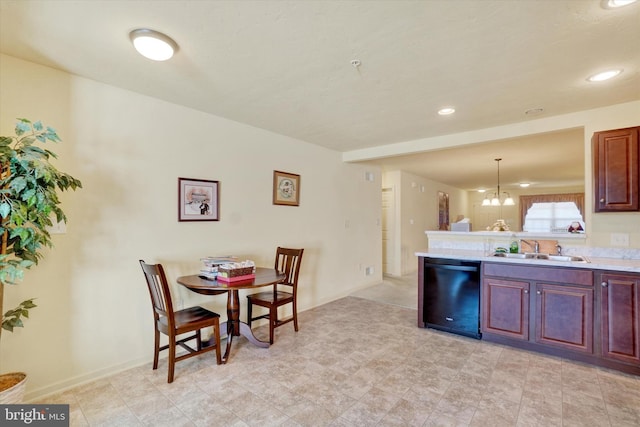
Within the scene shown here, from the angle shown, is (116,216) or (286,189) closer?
(116,216)

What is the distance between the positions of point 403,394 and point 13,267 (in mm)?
2433

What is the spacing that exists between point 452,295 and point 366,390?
5.10 feet

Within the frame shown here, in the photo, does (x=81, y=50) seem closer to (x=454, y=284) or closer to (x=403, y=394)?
(x=403, y=394)

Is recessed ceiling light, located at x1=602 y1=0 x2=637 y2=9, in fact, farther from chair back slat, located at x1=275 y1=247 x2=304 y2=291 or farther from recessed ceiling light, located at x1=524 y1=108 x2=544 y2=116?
chair back slat, located at x1=275 y1=247 x2=304 y2=291

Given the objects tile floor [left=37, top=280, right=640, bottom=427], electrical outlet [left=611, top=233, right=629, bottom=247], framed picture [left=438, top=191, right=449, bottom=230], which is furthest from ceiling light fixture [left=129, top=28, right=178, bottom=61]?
framed picture [left=438, top=191, right=449, bottom=230]

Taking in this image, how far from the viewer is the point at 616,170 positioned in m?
2.62

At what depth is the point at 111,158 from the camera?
241cm

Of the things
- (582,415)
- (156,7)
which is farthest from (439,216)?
(156,7)

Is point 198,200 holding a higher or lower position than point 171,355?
higher

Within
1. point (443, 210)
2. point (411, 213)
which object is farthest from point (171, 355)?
point (443, 210)

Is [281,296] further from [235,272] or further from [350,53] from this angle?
[350,53]

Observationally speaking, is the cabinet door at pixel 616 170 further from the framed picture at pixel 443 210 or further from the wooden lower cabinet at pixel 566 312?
the framed picture at pixel 443 210

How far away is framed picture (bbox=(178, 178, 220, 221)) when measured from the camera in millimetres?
2814

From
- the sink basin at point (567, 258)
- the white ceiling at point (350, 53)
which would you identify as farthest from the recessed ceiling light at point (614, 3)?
the sink basin at point (567, 258)
